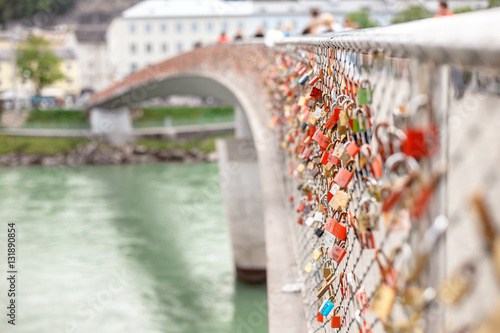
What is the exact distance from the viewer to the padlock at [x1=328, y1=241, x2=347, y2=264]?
2.81 metres

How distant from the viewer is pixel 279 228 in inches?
240

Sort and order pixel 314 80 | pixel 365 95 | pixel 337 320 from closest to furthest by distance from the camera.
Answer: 1. pixel 365 95
2. pixel 337 320
3. pixel 314 80

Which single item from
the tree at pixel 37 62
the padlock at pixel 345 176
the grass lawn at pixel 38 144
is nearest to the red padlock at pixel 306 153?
the padlock at pixel 345 176

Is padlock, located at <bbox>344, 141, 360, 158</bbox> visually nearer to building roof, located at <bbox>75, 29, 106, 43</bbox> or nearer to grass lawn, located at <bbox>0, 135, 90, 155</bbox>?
grass lawn, located at <bbox>0, 135, 90, 155</bbox>

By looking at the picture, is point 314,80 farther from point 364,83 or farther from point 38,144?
point 38,144

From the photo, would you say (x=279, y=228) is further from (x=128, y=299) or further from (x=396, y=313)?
(x=128, y=299)

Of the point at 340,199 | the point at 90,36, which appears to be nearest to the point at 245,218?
the point at 340,199

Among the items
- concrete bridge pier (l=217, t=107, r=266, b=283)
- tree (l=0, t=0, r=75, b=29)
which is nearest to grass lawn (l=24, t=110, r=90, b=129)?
concrete bridge pier (l=217, t=107, r=266, b=283)

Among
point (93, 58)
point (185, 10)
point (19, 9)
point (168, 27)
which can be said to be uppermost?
point (19, 9)

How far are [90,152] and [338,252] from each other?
35277mm

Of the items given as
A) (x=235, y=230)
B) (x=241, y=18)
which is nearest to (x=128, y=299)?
(x=235, y=230)

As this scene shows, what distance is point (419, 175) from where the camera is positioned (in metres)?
1.59

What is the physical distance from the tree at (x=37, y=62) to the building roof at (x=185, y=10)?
454 inches

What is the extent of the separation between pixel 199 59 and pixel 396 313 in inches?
711
